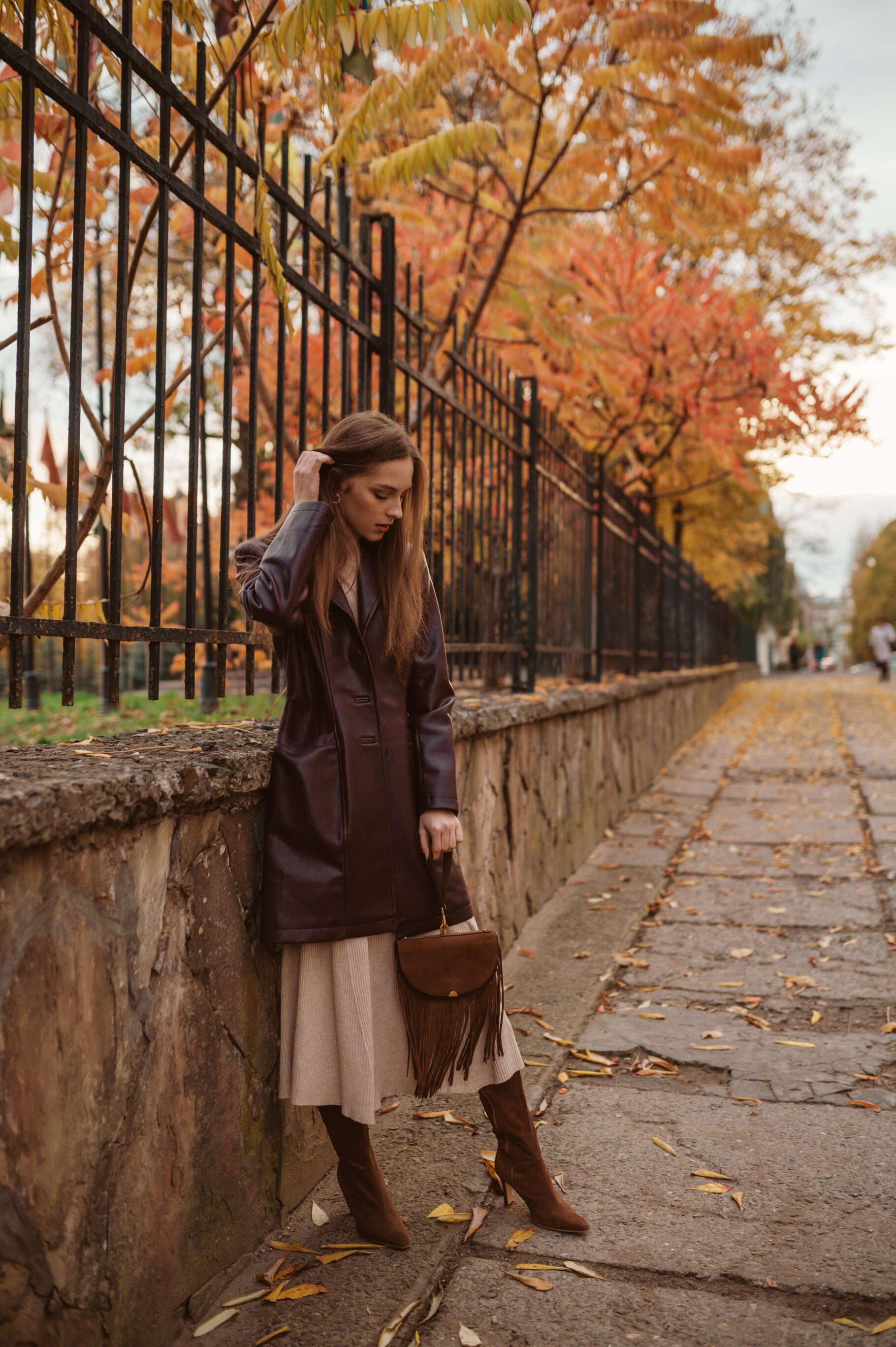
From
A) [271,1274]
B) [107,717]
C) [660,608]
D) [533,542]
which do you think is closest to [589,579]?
[533,542]

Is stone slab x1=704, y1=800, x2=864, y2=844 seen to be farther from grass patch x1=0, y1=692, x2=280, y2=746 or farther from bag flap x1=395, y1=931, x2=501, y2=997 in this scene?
bag flap x1=395, y1=931, x2=501, y2=997

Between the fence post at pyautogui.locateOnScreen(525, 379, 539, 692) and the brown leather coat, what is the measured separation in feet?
10.7

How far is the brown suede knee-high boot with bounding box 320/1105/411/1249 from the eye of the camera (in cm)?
230

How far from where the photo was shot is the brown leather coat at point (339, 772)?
7.26 feet

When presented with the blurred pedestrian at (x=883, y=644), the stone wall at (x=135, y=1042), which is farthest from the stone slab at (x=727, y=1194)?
the blurred pedestrian at (x=883, y=644)

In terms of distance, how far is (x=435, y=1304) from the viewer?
2.08 meters

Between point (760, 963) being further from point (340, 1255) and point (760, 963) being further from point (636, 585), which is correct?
point (636, 585)

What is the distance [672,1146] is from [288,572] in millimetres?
1802

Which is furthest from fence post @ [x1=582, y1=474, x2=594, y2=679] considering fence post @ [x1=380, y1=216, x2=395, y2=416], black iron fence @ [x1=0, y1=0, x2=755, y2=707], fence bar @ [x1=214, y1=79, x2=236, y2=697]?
fence bar @ [x1=214, y1=79, x2=236, y2=697]

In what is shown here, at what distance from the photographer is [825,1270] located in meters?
2.17

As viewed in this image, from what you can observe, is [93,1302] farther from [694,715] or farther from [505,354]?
[694,715]

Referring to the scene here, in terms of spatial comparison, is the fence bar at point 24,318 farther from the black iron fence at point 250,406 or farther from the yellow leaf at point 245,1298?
the yellow leaf at point 245,1298

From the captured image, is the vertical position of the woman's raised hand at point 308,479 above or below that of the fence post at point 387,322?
below

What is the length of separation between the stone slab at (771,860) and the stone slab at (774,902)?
0.14m
